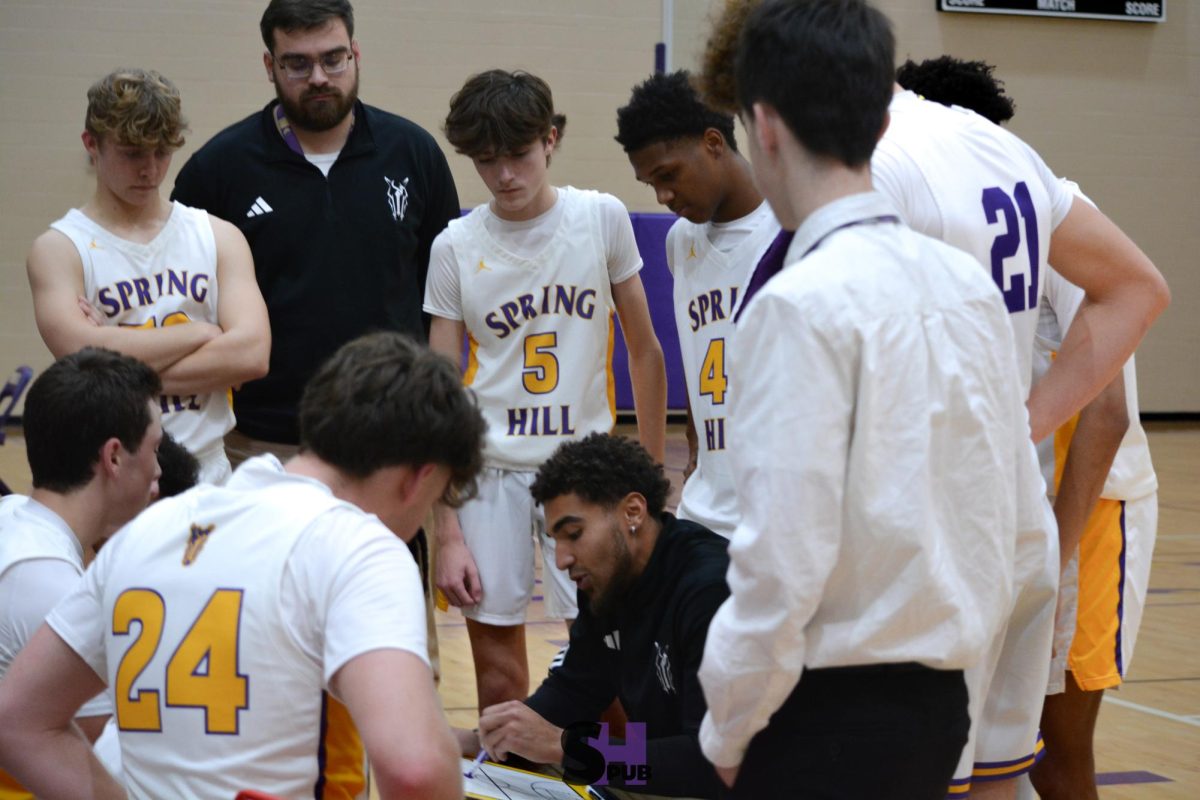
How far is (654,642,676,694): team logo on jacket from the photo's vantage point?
268 centimetres

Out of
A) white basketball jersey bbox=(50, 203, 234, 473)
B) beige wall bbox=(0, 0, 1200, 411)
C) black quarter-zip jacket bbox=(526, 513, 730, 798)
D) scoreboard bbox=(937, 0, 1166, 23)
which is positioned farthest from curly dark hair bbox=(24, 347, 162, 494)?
scoreboard bbox=(937, 0, 1166, 23)

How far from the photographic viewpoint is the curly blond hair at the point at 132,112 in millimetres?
3141

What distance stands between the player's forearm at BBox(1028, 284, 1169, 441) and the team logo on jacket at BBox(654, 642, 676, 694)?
900mm

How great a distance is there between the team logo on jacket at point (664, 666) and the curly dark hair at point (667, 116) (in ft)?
3.89

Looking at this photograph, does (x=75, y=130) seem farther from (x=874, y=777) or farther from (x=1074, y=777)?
(x=874, y=777)

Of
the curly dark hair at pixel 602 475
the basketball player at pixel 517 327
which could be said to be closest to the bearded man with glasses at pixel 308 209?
the basketball player at pixel 517 327

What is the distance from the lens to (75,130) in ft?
35.0

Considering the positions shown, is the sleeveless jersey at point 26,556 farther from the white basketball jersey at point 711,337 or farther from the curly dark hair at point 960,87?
the curly dark hair at point 960,87

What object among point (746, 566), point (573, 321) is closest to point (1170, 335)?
point (573, 321)

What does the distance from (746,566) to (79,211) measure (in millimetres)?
2456

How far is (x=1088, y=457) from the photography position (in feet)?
8.27

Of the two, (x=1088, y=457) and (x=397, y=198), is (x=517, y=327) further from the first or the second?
(x=1088, y=457)

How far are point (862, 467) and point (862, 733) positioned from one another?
0.33 m

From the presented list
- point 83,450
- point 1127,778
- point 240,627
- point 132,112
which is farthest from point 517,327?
point 1127,778
